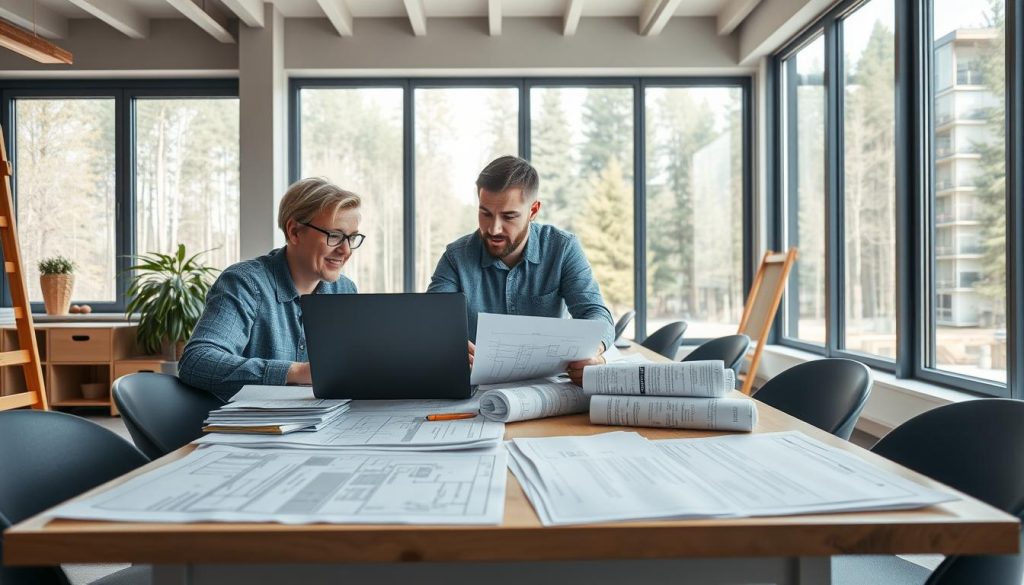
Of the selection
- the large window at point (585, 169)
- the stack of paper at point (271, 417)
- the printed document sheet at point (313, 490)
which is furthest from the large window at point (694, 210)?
the printed document sheet at point (313, 490)

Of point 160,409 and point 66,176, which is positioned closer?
point 160,409

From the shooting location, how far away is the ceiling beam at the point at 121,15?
4949 mm

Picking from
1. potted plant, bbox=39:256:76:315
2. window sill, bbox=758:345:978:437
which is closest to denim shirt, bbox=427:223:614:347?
window sill, bbox=758:345:978:437

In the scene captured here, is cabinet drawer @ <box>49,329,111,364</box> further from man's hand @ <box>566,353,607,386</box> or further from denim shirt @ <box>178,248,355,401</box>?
man's hand @ <box>566,353,607,386</box>

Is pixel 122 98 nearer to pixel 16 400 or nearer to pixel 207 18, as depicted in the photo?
pixel 207 18

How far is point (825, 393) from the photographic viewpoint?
1.69m

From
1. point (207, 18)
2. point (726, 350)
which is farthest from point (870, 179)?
point (207, 18)

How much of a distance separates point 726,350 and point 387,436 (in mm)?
1724

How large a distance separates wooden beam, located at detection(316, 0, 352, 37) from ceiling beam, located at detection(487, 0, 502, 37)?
1069 millimetres

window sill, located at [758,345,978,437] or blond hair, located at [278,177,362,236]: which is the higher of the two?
blond hair, located at [278,177,362,236]

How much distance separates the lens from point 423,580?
2.55 feet

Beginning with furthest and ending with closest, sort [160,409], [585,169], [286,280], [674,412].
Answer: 1. [585,169]
2. [286,280]
3. [160,409]
4. [674,412]

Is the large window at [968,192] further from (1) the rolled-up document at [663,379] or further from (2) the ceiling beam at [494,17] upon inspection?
(2) the ceiling beam at [494,17]

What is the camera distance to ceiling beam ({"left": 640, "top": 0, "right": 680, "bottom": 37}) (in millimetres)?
5003
